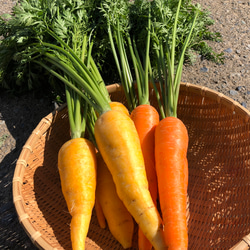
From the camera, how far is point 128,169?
1.58 metres

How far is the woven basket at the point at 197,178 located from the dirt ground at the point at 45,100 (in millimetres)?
390

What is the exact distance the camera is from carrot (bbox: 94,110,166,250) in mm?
1492

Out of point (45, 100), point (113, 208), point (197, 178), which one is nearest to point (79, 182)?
point (113, 208)

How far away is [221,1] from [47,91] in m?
2.42

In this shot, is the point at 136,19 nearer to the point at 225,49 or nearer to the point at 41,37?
the point at 41,37

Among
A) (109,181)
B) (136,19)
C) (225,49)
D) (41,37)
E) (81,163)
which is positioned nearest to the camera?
(81,163)

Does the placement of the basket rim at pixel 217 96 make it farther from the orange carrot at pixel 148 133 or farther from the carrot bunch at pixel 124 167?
the orange carrot at pixel 148 133

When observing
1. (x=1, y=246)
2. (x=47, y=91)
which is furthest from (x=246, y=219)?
(x=47, y=91)

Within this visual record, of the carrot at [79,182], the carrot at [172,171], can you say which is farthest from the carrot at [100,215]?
the carrot at [172,171]

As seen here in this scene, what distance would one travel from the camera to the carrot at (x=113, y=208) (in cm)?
164

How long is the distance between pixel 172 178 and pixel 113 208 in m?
0.39

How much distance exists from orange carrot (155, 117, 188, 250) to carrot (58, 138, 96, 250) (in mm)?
400

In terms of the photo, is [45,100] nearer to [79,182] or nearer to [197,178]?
[79,182]

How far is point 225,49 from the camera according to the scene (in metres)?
3.00
